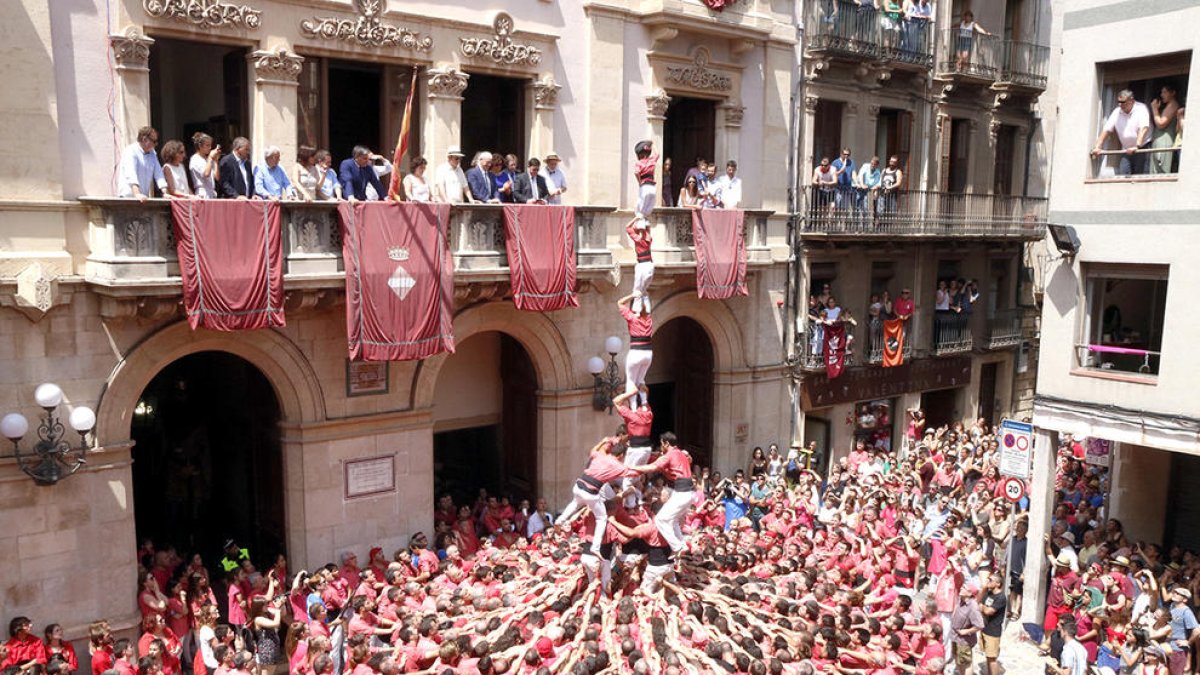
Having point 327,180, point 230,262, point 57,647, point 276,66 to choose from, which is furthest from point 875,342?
point 57,647

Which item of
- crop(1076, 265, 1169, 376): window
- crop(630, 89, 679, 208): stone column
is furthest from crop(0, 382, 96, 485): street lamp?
crop(1076, 265, 1169, 376): window

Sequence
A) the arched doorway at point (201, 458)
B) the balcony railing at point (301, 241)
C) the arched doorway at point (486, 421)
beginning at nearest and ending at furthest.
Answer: the balcony railing at point (301, 241), the arched doorway at point (201, 458), the arched doorway at point (486, 421)

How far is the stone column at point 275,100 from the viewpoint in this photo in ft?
53.5

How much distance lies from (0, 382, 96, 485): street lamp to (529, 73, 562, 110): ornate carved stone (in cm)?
989

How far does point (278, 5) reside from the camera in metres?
16.3

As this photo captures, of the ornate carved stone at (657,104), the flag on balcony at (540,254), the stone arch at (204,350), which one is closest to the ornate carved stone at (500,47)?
the flag on balcony at (540,254)

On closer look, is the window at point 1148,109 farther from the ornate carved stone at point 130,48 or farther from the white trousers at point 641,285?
the ornate carved stone at point 130,48

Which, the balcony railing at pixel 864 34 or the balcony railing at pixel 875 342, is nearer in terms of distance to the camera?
the balcony railing at pixel 864 34

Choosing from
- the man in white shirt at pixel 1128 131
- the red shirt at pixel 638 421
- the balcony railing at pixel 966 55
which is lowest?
the red shirt at pixel 638 421

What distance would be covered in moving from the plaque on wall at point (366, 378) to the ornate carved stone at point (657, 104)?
810cm

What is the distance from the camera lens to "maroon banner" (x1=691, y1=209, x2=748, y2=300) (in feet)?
69.4

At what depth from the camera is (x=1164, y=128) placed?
15.9m

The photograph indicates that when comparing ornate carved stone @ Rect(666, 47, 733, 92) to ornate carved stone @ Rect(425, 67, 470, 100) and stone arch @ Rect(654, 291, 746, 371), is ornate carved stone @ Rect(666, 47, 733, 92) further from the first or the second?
ornate carved stone @ Rect(425, 67, 470, 100)

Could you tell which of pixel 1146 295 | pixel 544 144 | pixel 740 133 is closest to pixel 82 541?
pixel 544 144
